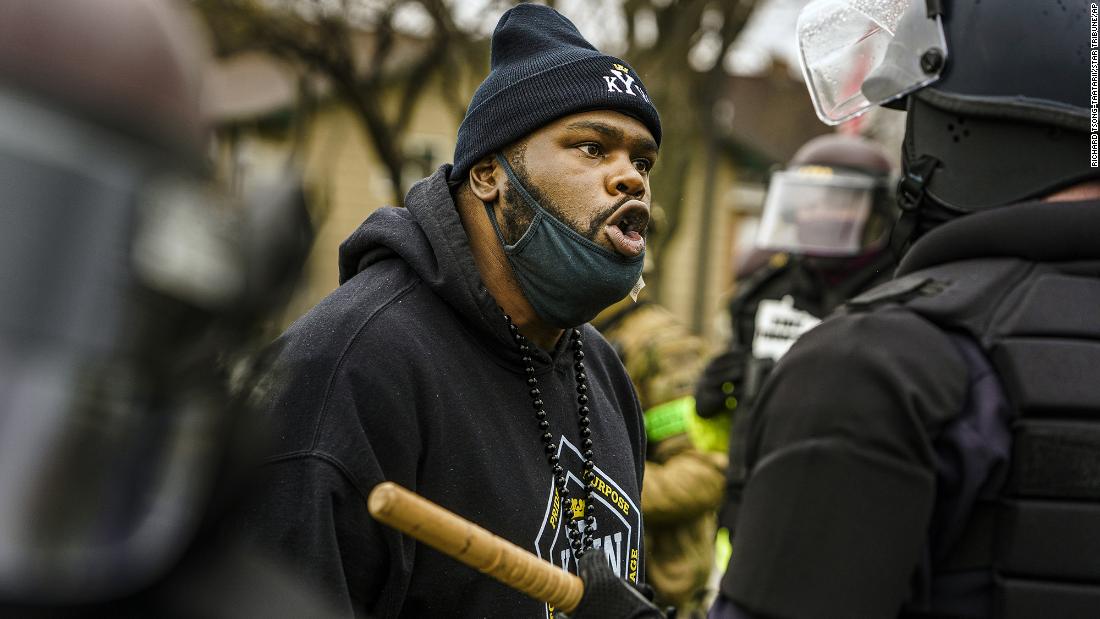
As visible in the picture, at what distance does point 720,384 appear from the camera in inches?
226

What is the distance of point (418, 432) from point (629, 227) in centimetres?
77

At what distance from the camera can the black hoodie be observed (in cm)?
235

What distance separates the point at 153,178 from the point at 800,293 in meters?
5.56

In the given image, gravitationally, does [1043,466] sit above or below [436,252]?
above

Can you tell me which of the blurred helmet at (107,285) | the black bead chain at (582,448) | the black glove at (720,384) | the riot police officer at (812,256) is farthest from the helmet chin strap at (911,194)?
the riot police officer at (812,256)

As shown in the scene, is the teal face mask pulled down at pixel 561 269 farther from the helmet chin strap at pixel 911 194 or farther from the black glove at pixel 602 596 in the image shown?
the black glove at pixel 602 596

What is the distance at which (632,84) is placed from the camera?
296 cm

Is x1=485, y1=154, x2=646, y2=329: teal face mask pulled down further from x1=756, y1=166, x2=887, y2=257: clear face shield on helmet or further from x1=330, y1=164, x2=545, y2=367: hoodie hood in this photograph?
x1=756, y1=166, x2=887, y2=257: clear face shield on helmet

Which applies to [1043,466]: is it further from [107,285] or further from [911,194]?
[107,285]

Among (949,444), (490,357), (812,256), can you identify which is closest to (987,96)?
(949,444)

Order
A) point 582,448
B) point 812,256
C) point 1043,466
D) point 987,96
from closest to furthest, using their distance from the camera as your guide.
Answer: point 1043,466, point 987,96, point 582,448, point 812,256

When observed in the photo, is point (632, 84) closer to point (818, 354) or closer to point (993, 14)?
point (993, 14)

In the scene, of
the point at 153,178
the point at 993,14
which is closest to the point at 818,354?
the point at 993,14

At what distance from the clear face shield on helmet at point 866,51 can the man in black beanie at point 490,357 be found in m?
0.43
